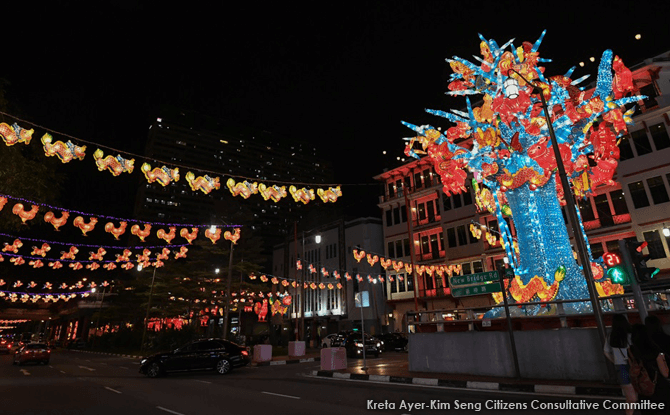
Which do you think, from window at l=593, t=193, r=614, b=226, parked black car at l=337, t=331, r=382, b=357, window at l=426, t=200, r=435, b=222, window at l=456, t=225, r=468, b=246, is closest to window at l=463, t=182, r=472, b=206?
window at l=456, t=225, r=468, b=246

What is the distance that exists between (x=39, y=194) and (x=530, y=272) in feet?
59.4

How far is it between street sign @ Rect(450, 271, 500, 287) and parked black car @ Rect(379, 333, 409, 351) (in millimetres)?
17884

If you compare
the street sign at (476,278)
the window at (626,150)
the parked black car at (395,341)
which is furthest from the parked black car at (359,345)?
the window at (626,150)

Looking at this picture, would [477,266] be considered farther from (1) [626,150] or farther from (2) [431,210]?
(1) [626,150]

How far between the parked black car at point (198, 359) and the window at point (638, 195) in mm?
27605

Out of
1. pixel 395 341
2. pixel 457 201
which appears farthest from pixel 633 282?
pixel 457 201

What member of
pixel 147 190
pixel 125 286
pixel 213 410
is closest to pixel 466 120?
pixel 213 410

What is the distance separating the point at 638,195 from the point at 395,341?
19.9 m

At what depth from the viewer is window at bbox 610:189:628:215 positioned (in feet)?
88.8

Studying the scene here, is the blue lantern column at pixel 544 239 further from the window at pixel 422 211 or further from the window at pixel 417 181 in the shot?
the window at pixel 417 181

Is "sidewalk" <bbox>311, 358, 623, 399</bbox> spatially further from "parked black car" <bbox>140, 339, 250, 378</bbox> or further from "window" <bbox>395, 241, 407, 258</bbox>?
"window" <bbox>395, 241, 407, 258</bbox>

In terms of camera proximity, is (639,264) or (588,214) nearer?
(639,264)

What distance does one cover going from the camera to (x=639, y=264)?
24.5 ft

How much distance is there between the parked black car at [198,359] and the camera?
15961 millimetres
